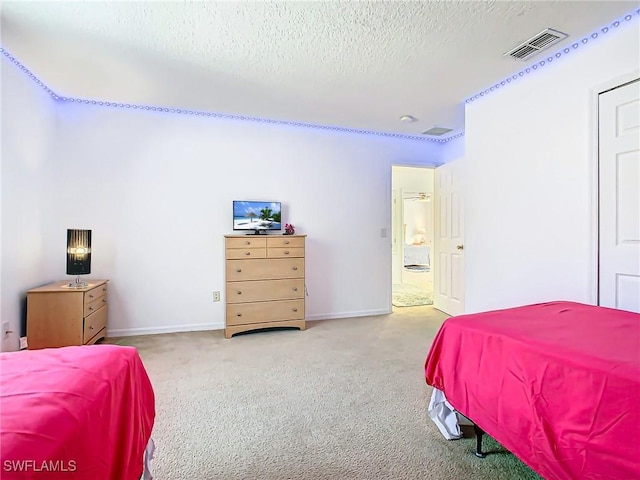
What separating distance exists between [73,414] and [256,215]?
3.26m

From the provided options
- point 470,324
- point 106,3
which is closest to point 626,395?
point 470,324

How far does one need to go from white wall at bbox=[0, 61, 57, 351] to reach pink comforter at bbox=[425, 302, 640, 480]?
3374mm

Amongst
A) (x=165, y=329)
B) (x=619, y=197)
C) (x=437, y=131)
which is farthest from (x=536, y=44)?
(x=165, y=329)

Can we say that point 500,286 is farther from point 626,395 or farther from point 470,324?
point 626,395

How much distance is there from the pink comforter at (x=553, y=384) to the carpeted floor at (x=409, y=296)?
353cm

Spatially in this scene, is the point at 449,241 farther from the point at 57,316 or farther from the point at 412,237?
the point at 412,237

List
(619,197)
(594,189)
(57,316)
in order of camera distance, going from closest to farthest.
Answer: (619,197) → (594,189) → (57,316)

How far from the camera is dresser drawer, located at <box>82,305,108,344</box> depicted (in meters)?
3.04

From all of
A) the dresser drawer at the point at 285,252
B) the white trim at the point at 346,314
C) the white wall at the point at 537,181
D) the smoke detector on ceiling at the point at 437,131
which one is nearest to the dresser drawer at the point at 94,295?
the dresser drawer at the point at 285,252

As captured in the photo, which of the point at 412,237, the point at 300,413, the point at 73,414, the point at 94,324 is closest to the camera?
the point at 73,414

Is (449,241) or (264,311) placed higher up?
(449,241)

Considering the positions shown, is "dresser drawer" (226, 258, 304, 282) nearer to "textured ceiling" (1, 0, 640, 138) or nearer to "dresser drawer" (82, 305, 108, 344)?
"dresser drawer" (82, 305, 108, 344)

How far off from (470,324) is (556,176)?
1703 mm

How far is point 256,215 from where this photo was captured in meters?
4.08
